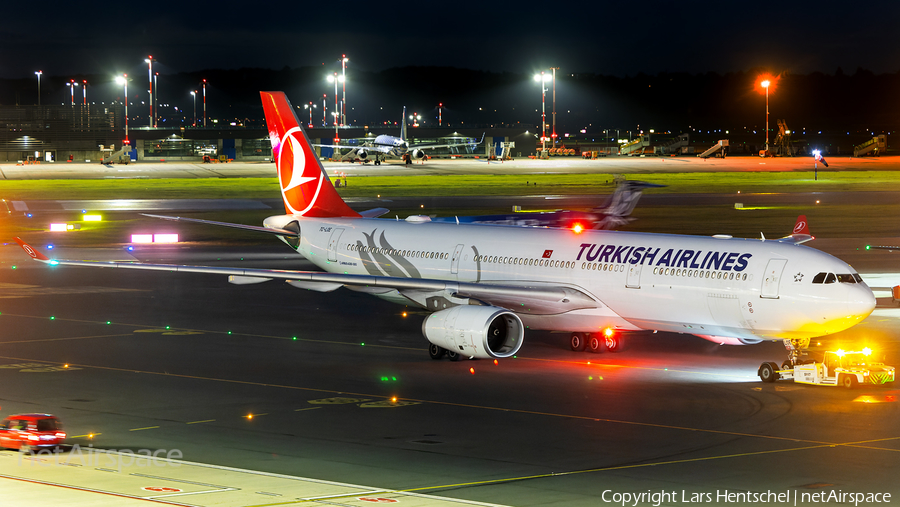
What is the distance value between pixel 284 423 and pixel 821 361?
1324 cm

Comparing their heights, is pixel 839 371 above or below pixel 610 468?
above

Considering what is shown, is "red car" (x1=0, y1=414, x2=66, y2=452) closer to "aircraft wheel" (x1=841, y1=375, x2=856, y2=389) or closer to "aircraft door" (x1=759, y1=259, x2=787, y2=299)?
"aircraft door" (x1=759, y1=259, x2=787, y2=299)

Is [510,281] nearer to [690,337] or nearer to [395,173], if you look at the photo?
[690,337]

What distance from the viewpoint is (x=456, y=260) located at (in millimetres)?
31906

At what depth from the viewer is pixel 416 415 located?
Answer: 878 inches

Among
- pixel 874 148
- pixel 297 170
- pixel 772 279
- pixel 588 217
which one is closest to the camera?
pixel 772 279

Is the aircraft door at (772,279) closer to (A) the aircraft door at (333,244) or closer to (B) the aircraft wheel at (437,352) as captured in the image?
(B) the aircraft wheel at (437,352)

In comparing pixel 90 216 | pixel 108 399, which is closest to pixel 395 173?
pixel 90 216

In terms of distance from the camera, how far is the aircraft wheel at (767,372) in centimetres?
2528

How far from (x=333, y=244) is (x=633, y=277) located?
12185mm

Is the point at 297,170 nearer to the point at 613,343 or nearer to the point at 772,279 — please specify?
the point at 613,343
